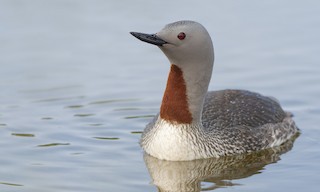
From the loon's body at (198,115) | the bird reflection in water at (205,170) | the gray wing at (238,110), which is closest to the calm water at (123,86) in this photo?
the bird reflection in water at (205,170)

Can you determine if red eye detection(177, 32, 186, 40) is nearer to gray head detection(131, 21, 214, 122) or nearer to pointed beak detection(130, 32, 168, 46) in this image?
gray head detection(131, 21, 214, 122)

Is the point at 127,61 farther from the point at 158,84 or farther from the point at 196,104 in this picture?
the point at 196,104

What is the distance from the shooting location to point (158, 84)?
1512 centimetres

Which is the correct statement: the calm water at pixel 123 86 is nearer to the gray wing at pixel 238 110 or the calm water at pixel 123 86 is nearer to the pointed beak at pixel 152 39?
the gray wing at pixel 238 110

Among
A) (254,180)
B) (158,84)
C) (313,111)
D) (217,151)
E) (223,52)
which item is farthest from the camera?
(223,52)

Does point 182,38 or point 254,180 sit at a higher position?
point 182,38

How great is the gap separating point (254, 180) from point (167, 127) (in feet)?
4.09

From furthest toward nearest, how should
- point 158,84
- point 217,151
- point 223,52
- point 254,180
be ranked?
point 223,52
point 158,84
point 217,151
point 254,180

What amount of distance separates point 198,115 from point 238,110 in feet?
3.20

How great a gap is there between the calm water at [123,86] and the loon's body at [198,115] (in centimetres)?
18

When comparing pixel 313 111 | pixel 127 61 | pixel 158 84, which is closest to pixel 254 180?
pixel 313 111

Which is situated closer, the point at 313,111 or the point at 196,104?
the point at 196,104

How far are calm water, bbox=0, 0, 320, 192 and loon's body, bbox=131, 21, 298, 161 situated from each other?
0.18m

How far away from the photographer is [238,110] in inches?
520
